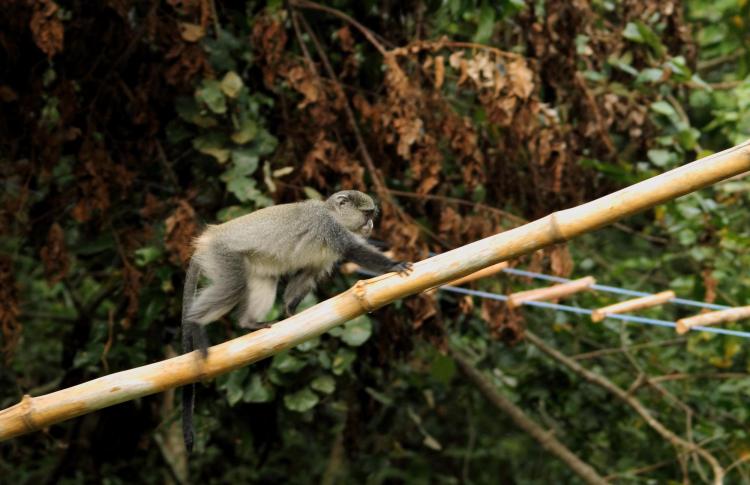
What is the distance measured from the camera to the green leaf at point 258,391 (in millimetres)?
4730

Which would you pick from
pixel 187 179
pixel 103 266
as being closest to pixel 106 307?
pixel 103 266

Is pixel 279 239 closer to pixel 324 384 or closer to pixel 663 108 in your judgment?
pixel 324 384

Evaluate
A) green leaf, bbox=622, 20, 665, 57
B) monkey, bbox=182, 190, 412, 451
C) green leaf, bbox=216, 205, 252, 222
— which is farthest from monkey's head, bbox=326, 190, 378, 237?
green leaf, bbox=622, 20, 665, 57

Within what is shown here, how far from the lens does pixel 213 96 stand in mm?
4613

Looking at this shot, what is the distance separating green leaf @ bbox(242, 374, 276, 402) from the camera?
473cm

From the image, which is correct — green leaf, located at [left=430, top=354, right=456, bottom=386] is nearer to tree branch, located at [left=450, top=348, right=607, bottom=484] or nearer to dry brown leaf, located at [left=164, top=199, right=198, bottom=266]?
tree branch, located at [left=450, top=348, right=607, bottom=484]

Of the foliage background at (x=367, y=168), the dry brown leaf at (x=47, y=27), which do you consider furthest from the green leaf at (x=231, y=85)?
the dry brown leaf at (x=47, y=27)

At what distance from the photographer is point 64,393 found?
3.11m

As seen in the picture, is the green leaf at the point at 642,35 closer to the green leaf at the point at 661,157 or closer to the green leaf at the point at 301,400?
the green leaf at the point at 661,157

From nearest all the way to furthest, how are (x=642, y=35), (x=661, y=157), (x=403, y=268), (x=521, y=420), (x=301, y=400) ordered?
1. (x=403, y=268)
2. (x=301, y=400)
3. (x=642, y=35)
4. (x=661, y=157)
5. (x=521, y=420)

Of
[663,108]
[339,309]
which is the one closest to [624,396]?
[663,108]

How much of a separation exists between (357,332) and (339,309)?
1.67 metres

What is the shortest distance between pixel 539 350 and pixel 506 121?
7.48 ft

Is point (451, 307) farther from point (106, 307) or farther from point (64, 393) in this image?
point (64, 393)
